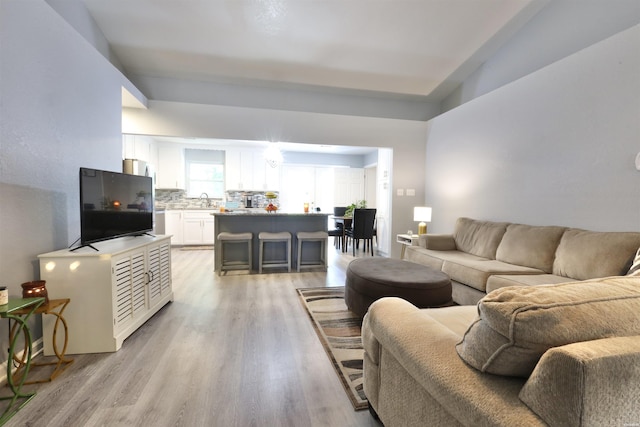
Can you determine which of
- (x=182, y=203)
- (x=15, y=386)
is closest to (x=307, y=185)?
(x=182, y=203)

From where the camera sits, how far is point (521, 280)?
93.4 inches

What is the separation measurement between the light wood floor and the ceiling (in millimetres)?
3430

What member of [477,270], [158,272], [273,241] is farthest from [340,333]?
[273,241]

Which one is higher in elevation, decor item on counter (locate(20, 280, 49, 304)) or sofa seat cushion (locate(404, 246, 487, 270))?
decor item on counter (locate(20, 280, 49, 304))

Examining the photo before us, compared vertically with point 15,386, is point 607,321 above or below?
above

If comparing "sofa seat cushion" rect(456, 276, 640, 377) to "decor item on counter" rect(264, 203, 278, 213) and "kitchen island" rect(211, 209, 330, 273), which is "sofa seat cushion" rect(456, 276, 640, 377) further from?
"decor item on counter" rect(264, 203, 278, 213)

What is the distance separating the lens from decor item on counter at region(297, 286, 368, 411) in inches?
67.7

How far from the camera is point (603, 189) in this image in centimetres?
255

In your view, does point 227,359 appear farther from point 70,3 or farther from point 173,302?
point 70,3

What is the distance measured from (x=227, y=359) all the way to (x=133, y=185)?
192 cm

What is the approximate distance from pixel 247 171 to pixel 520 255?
5963 mm

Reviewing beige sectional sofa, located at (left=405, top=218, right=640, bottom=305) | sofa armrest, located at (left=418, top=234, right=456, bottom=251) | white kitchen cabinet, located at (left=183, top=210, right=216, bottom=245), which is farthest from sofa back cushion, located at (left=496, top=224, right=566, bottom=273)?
white kitchen cabinet, located at (left=183, top=210, right=216, bottom=245)

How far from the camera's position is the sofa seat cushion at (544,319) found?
691mm

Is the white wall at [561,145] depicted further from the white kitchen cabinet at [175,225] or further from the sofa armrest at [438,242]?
the white kitchen cabinet at [175,225]
